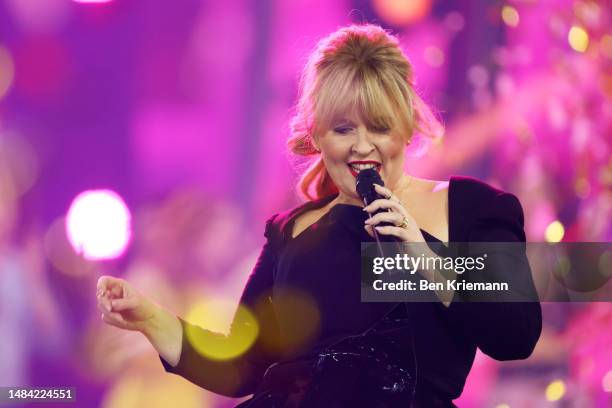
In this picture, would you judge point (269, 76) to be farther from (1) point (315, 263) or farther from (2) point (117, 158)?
(1) point (315, 263)

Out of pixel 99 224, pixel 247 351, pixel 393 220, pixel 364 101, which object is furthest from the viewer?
pixel 99 224

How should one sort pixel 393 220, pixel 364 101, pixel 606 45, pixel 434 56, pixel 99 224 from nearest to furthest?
1. pixel 393 220
2. pixel 364 101
3. pixel 99 224
4. pixel 434 56
5. pixel 606 45

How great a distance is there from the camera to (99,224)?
228cm

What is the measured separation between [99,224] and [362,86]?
1190mm

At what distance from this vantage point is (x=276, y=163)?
236cm

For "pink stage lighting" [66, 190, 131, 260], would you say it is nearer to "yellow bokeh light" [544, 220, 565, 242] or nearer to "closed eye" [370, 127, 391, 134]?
"closed eye" [370, 127, 391, 134]

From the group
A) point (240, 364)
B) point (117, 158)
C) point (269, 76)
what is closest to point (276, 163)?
point (269, 76)

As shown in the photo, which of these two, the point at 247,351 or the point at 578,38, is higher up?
the point at 578,38

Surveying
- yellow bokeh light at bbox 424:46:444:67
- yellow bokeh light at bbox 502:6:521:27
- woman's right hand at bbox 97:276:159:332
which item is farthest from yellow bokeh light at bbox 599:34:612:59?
woman's right hand at bbox 97:276:159:332

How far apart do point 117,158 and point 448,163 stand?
1.00m

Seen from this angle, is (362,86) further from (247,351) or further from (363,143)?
(247,351)

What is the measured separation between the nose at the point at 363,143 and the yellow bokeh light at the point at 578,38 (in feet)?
4.72

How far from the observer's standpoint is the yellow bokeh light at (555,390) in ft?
8.18

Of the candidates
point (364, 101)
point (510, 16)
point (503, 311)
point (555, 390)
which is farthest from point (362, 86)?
point (555, 390)
